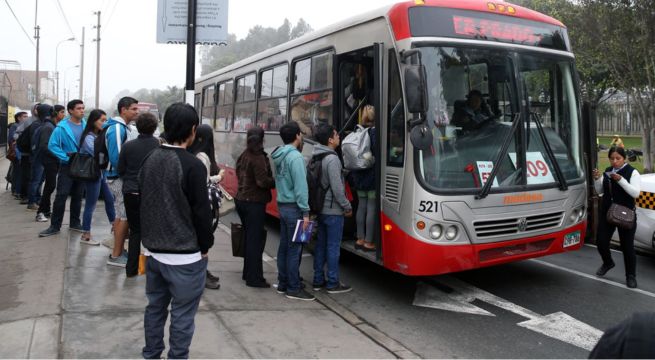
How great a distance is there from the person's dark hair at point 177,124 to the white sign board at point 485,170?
310 centimetres

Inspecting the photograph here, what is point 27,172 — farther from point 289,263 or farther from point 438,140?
point 438,140

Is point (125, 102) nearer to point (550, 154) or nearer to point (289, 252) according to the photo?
point (289, 252)

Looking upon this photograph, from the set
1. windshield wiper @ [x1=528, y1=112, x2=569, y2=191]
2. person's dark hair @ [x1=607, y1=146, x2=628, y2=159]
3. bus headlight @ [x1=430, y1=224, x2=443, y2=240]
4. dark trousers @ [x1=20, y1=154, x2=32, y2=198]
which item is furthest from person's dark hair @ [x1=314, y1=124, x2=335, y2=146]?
dark trousers @ [x1=20, y1=154, x2=32, y2=198]

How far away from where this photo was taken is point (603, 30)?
57.6 feet

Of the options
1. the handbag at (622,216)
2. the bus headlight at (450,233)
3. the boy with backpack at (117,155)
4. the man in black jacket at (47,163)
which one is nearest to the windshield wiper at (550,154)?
the handbag at (622,216)

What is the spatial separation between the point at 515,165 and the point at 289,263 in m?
2.51

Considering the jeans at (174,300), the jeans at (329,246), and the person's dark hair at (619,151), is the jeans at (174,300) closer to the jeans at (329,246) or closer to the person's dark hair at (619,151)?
the jeans at (329,246)

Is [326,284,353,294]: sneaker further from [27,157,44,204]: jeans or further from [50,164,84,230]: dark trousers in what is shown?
[27,157,44,204]: jeans

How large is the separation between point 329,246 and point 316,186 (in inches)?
25.5

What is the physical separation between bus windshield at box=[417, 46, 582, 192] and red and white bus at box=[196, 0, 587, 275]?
0.01 meters

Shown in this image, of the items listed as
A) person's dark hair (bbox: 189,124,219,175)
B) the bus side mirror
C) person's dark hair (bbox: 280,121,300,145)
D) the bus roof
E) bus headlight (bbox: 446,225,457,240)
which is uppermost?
the bus roof

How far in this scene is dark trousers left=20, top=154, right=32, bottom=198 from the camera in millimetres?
10692

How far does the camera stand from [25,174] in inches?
438

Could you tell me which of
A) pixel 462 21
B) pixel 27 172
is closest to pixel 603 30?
pixel 462 21
